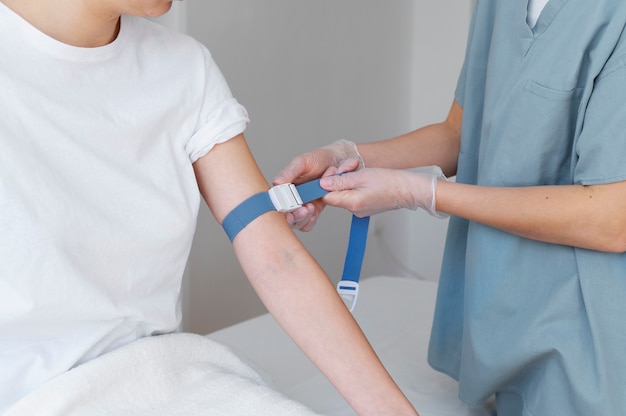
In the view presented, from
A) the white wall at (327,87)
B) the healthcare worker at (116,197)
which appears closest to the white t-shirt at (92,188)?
the healthcare worker at (116,197)

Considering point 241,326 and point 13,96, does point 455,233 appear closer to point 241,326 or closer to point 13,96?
point 241,326

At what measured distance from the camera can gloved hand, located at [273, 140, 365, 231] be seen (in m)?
1.59

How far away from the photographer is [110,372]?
1.09 metres

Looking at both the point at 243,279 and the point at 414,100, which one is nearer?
the point at 243,279

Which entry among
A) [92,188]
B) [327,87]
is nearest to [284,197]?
[92,188]

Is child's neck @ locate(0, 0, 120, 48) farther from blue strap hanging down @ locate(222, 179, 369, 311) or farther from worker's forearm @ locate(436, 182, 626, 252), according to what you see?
worker's forearm @ locate(436, 182, 626, 252)

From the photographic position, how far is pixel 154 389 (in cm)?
112

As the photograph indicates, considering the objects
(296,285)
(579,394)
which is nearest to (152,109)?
(296,285)

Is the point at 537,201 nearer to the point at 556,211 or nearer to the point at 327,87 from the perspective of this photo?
the point at 556,211

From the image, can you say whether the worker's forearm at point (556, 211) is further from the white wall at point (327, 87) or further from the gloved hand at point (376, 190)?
the white wall at point (327, 87)

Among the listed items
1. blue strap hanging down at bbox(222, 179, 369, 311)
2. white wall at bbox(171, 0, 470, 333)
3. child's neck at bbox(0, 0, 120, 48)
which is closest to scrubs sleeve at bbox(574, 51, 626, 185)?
blue strap hanging down at bbox(222, 179, 369, 311)

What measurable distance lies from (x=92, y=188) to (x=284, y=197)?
0.36m

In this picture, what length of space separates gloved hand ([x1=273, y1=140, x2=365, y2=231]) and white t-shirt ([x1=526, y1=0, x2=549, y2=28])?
0.42m

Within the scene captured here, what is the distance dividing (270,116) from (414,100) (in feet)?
3.78
